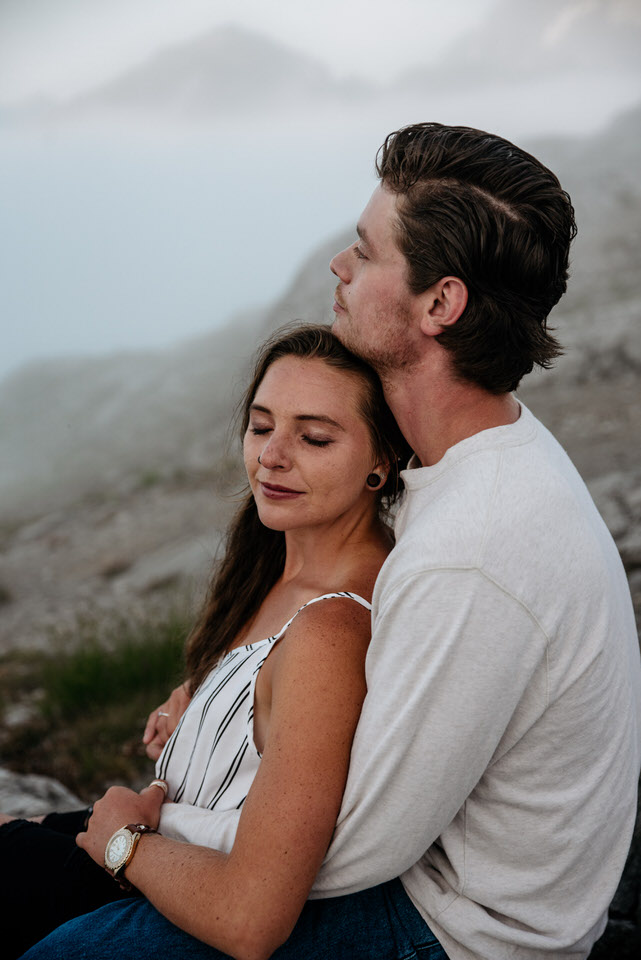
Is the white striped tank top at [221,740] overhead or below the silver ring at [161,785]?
overhead

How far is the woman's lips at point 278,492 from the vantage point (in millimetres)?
2482

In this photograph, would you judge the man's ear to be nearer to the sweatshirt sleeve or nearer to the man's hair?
the man's hair

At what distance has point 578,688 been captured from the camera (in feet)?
6.07

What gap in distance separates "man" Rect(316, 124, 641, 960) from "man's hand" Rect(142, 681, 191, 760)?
1129 mm

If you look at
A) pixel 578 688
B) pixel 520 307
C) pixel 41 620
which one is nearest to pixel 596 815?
pixel 578 688

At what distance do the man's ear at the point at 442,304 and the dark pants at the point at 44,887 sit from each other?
64.4 inches

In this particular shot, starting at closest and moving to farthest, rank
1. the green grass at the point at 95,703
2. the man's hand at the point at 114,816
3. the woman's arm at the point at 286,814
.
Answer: the woman's arm at the point at 286,814, the man's hand at the point at 114,816, the green grass at the point at 95,703

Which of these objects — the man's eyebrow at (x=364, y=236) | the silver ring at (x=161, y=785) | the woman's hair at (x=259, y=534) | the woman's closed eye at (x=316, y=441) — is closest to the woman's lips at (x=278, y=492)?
the woman's closed eye at (x=316, y=441)

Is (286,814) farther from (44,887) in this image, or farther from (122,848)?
(44,887)

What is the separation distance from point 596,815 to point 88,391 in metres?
32.2

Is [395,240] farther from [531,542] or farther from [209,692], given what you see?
[209,692]

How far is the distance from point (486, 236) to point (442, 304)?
0.64 ft

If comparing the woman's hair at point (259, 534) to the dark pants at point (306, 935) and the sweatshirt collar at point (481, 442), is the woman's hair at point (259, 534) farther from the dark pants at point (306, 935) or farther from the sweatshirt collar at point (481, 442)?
the dark pants at point (306, 935)

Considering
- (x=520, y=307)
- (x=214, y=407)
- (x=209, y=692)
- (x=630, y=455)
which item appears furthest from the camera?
(x=214, y=407)
